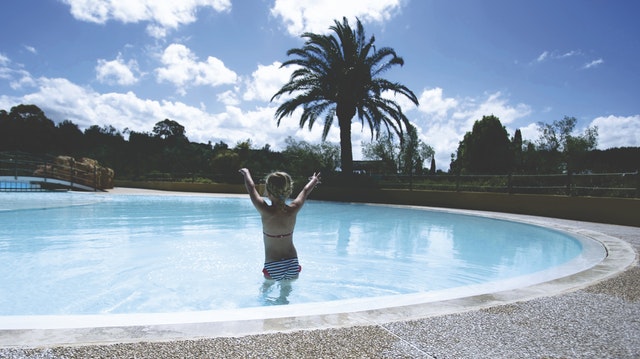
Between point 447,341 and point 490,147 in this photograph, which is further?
point 490,147

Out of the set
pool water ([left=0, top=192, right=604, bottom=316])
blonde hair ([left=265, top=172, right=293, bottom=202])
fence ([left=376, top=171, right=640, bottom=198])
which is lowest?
pool water ([left=0, top=192, right=604, bottom=316])

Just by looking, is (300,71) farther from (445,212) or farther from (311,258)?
(311,258)

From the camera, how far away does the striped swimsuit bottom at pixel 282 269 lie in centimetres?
391

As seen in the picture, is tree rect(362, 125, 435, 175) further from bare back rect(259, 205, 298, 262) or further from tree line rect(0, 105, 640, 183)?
bare back rect(259, 205, 298, 262)

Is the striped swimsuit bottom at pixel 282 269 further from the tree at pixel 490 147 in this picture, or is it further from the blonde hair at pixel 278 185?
the tree at pixel 490 147

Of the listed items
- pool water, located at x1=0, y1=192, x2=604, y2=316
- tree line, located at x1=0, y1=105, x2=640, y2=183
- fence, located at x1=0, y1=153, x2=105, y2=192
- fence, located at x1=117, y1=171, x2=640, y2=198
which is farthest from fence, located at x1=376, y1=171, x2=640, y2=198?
fence, located at x1=0, y1=153, x2=105, y2=192

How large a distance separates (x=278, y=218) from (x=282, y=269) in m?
0.55

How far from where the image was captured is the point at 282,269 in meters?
3.92

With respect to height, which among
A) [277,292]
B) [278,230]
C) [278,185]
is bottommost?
[277,292]

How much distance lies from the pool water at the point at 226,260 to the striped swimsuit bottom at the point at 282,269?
179 mm

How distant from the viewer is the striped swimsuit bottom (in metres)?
3.91

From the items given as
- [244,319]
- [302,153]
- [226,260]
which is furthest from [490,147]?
[244,319]

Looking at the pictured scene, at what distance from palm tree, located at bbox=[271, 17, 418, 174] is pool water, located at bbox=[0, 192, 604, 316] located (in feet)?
34.4

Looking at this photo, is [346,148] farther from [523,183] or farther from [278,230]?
[278,230]
